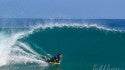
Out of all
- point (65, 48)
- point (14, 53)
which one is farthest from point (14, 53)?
point (65, 48)

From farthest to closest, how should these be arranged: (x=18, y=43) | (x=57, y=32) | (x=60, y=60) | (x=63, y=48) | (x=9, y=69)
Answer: (x=57, y=32) < (x=63, y=48) < (x=18, y=43) < (x=60, y=60) < (x=9, y=69)

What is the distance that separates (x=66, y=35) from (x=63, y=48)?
5.31 metres

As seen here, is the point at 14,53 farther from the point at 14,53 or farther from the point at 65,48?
the point at 65,48

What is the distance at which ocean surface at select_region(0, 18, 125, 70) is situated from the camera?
29.6 meters

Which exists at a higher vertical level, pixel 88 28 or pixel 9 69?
pixel 88 28

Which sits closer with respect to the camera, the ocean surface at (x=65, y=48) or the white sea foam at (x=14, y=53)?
the ocean surface at (x=65, y=48)

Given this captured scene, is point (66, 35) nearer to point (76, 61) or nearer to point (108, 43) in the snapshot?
point (108, 43)

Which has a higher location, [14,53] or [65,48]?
[65,48]

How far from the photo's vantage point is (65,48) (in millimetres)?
35750

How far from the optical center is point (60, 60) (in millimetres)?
30391

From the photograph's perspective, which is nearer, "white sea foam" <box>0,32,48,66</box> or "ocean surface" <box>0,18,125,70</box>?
"ocean surface" <box>0,18,125,70</box>

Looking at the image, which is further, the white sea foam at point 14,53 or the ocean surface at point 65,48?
the white sea foam at point 14,53

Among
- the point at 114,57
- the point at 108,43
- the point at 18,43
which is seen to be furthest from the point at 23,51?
the point at 108,43

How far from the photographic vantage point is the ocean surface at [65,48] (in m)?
29.6
